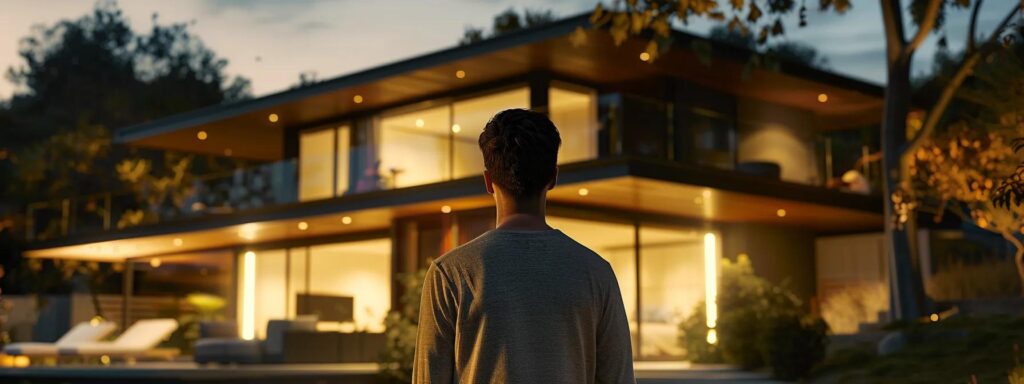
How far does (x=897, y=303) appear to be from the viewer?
47.4ft

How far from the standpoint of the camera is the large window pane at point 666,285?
16297 mm

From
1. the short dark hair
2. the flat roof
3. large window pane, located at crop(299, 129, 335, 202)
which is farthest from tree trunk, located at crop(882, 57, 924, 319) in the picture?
the short dark hair

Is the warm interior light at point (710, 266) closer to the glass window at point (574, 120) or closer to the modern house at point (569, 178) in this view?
the modern house at point (569, 178)

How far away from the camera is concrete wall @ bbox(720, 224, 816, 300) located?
18266mm

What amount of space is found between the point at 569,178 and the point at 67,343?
841cm

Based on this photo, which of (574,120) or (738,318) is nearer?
(738,318)

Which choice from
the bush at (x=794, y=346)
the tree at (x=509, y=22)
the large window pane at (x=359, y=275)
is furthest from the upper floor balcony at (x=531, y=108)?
the tree at (x=509, y=22)

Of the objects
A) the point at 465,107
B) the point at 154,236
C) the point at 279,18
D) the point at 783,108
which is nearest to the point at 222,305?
the point at 154,236

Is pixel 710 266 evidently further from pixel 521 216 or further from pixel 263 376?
pixel 521 216

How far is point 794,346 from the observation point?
11609mm

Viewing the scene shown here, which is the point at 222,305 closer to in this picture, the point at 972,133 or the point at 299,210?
the point at 299,210

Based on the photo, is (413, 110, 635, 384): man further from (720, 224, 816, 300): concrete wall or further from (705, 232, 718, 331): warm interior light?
(720, 224, 816, 300): concrete wall

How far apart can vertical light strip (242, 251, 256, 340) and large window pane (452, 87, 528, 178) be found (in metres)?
5.88

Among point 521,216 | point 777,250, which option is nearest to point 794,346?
point 777,250
